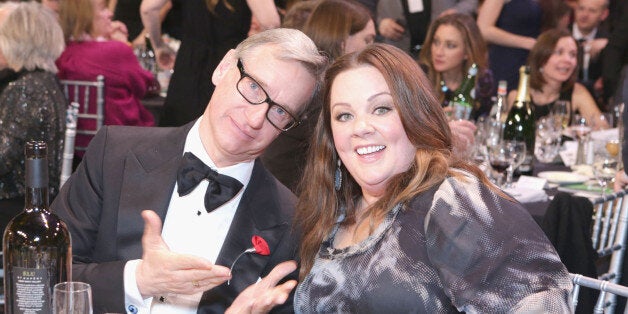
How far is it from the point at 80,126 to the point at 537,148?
2.33 metres

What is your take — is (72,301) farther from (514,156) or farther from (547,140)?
(547,140)

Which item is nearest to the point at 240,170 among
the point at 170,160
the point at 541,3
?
the point at 170,160

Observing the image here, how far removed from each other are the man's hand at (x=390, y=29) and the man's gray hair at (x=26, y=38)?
261 centimetres

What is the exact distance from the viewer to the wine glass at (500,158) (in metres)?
3.78

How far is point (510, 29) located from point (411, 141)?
5117 millimetres

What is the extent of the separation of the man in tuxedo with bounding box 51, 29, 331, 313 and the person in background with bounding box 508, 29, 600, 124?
330cm

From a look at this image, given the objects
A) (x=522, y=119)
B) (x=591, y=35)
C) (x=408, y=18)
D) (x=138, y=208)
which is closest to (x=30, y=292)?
(x=138, y=208)

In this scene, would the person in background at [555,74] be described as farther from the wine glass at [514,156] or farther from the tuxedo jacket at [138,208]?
the tuxedo jacket at [138,208]

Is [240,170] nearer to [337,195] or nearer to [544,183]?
[337,195]

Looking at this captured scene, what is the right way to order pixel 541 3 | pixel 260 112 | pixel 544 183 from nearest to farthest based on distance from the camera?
pixel 260 112, pixel 544 183, pixel 541 3

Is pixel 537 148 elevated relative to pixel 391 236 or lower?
lower

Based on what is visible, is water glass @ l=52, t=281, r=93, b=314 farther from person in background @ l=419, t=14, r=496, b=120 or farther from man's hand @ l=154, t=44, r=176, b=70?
man's hand @ l=154, t=44, r=176, b=70

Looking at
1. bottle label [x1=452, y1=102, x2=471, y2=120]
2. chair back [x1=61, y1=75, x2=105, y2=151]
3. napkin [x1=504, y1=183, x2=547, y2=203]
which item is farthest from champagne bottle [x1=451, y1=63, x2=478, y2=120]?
chair back [x1=61, y1=75, x2=105, y2=151]

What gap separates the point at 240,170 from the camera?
7.45 feet
